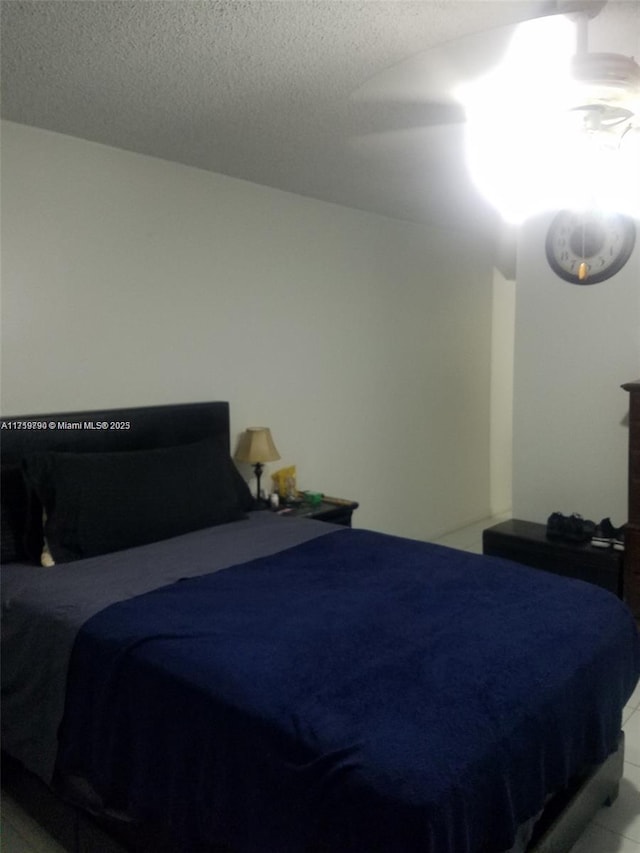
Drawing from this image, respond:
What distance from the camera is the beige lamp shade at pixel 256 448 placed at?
3342 millimetres

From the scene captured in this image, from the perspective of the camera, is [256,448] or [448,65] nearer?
[448,65]

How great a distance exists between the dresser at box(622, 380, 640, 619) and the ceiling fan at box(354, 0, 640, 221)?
4.37ft

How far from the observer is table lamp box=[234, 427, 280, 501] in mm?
3342

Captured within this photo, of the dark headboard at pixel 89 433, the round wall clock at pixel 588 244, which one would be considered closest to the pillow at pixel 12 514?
the dark headboard at pixel 89 433

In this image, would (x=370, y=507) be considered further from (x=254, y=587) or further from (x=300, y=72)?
(x=300, y=72)

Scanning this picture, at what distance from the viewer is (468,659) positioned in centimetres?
167

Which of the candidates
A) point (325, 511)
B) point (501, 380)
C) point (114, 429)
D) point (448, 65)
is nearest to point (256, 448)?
point (325, 511)

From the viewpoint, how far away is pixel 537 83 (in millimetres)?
1682

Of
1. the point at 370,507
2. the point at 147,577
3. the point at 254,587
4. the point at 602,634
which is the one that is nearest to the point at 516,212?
the point at 602,634

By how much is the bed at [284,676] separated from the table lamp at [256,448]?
64 centimetres

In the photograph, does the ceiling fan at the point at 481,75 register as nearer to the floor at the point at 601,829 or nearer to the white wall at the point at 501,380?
the floor at the point at 601,829

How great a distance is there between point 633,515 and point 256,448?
1.84 m

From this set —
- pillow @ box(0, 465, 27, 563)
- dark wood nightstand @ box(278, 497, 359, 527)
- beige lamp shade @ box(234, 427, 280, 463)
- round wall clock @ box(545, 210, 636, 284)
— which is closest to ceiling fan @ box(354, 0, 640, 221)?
round wall clock @ box(545, 210, 636, 284)

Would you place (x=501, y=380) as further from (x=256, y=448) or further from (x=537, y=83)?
(x=537, y=83)
